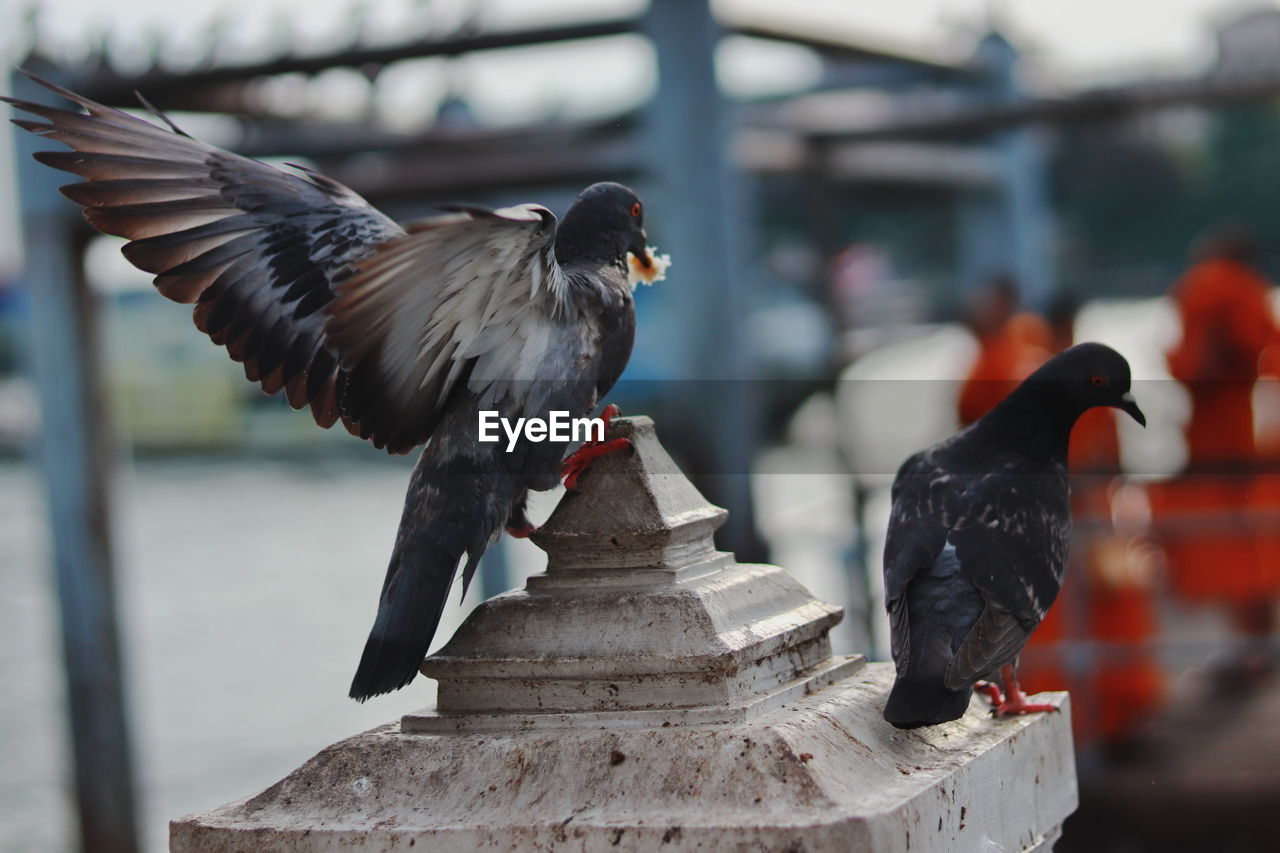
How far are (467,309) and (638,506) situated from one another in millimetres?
386

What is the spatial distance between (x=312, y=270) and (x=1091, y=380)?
127 cm

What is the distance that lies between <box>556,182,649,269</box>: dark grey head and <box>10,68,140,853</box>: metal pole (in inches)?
149

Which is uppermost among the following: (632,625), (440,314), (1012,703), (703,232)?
(703,232)

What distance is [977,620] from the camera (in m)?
2.05

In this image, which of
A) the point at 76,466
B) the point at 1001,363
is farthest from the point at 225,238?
the point at 1001,363

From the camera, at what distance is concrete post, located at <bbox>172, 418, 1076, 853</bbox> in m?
1.80

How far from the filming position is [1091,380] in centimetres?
231

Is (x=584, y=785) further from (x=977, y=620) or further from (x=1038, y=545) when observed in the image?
(x=1038, y=545)

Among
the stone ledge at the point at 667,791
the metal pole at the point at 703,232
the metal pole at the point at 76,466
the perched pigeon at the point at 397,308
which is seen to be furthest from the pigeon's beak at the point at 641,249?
the metal pole at the point at 76,466

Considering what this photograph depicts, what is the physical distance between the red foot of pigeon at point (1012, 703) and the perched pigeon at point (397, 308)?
2.30 ft

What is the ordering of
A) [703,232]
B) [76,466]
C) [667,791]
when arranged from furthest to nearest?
[76,466], [703,232], [667,791]

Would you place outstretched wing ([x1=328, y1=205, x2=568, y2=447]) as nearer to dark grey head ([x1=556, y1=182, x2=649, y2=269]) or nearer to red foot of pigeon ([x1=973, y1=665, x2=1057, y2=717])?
dark grey head ([x1=556, y1=182, x2=649, y2=269])

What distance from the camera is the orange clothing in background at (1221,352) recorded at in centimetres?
639

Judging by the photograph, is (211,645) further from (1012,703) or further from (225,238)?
(1012,703)
